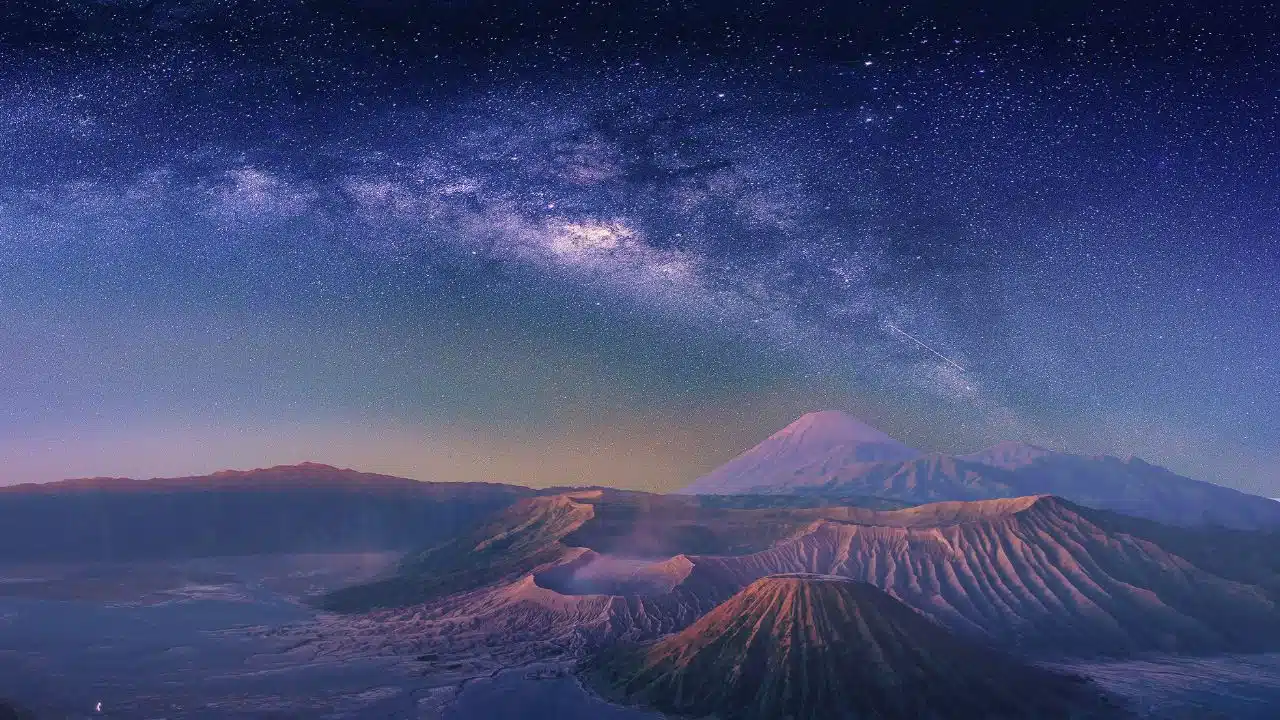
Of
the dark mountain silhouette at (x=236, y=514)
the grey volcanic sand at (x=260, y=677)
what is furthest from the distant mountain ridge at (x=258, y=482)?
the grey volcanic sand at (x=260, y=677)

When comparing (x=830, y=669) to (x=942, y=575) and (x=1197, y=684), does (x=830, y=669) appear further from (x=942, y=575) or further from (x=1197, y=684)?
(x=942, y=575)

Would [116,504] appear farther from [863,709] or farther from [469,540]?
[863,709]

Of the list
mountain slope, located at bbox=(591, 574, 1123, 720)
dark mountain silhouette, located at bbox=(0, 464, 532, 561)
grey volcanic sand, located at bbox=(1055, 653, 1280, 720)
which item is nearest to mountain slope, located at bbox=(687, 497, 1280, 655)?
grey volcanic sand, located at bbox=(1055, 653, 1280, 720)

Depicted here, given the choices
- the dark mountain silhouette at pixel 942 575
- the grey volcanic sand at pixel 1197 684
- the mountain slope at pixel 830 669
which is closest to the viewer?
the mountain slope at pixel 830 669

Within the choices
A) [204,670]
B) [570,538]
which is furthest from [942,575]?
[204,670]

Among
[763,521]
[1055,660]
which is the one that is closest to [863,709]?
[1055,660]

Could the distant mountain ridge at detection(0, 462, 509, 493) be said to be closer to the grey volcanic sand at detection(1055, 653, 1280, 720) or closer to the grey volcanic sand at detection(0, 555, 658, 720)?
the grey volcanic sand at detection(0, 555, 658, 720)

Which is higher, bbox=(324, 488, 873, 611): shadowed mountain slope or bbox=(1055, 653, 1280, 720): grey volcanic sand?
bbox=(324, 488, 873, 611): shadowed mountain slope

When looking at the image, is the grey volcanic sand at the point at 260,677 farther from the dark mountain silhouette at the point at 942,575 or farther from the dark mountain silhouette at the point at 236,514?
the dark mountain silhouette at the point at 236,514
